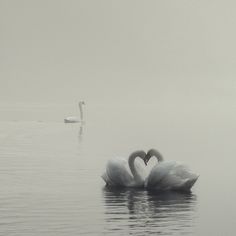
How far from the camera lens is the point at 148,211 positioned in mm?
23688

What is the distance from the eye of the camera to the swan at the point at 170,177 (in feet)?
88.7

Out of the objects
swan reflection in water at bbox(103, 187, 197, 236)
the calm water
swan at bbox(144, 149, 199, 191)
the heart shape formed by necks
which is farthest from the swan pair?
the heart shape formed by necks

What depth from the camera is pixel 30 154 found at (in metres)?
40.6

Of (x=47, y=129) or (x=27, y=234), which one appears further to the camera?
(x=47, y=129)

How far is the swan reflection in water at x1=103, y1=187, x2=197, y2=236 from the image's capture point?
21422 mm

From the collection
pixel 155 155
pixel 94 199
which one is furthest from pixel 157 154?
pixel 94 199

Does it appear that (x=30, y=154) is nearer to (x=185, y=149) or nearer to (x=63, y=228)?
(x=185, y=149)

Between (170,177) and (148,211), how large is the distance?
3.64m

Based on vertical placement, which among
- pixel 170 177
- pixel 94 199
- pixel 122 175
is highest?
pixel 122 175

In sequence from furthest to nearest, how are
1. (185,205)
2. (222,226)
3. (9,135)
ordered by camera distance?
(9,135), (185,205), (222,226)

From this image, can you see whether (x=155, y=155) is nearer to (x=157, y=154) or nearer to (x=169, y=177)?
(x=157, y=154)

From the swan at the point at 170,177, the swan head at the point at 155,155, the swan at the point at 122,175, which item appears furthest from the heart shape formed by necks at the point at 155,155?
the swan at the point at 170,177

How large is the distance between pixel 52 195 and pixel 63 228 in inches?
206

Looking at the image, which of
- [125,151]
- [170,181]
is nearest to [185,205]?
[170,181]
